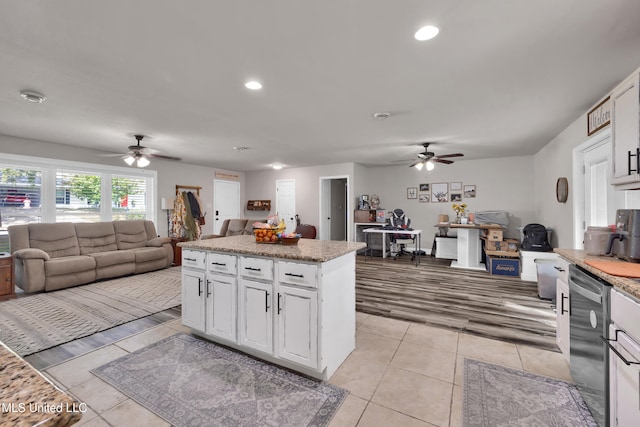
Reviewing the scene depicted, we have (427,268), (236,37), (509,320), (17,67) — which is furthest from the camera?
(427,268)

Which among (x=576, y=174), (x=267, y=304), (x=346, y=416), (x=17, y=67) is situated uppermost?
(x=17, y=67)

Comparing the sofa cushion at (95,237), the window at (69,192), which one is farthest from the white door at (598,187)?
the window at (69,192)

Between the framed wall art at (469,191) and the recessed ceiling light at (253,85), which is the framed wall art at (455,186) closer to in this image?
the framed wall art at (469,191)

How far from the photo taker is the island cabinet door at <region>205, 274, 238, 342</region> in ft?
7.99

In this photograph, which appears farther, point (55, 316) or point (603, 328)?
point (55, 316)

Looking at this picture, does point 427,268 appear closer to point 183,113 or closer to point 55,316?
point 183,113

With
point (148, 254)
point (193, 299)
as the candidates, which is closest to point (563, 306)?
point (193, 299)

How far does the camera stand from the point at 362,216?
7.11 m

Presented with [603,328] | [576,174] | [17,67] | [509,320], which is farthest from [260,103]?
[576,174]

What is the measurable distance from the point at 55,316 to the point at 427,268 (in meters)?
5.83

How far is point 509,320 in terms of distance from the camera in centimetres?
313

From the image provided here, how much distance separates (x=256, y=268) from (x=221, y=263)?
413 millimetres

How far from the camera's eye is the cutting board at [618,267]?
58.0 inches

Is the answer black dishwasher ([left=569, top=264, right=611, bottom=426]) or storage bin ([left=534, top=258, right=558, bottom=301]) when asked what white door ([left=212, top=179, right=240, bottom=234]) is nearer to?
storage bin ([left=534, top=258, right=558, bottom=301])
